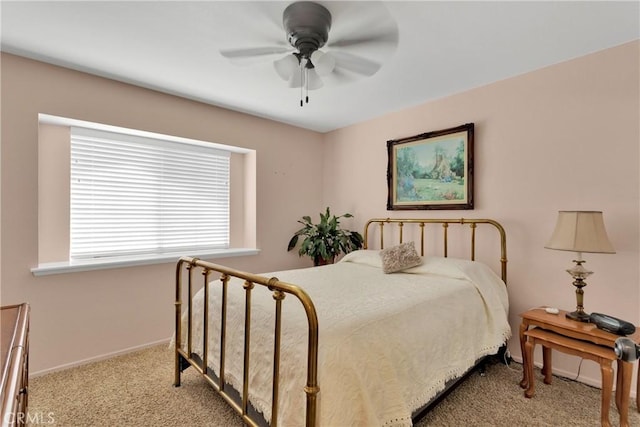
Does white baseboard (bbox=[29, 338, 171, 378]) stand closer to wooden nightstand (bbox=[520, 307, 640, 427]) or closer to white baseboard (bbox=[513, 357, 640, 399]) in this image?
wooden nightstand (bbox=[520, 307, 640, 427])

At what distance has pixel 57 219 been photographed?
2.57 meters

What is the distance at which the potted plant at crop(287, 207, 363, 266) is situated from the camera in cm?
363

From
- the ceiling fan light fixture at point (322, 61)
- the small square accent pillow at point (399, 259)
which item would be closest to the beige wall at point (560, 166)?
the small square accent pillow at point (399, 259)

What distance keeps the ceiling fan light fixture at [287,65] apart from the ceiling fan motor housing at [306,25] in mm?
91

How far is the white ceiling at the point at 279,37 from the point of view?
1743 mm

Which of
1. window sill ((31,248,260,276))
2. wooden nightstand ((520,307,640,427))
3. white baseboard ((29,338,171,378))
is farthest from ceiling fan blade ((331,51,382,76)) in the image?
white baseboard ((29,338,171,378))

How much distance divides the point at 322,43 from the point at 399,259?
1799 mm

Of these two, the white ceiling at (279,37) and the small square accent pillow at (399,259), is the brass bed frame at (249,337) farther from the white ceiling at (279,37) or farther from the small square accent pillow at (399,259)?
the white ceiling at (279,37)

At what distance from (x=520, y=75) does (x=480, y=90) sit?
32 centimetres

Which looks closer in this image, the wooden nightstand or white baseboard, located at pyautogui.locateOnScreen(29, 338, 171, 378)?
the wooden nightstand

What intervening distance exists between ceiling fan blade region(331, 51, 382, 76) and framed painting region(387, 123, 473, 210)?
1.07 m

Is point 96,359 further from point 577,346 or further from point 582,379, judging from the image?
point 582,379

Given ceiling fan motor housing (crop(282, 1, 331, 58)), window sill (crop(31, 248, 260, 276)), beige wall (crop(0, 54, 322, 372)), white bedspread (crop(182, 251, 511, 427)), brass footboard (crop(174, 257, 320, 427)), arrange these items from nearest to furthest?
brass footboard (crop(174, 257, 320, 427))
white bedspread (crop(182, 251, 511, 427))
ceiling fan motor housing (crop(282, 1, 331, 58))
beige wall (crop(0, 54, 322, 372))
window sill (crop(31, 248, 260, 276))

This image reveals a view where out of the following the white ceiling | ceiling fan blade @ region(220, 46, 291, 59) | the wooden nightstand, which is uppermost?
the white ceiling
